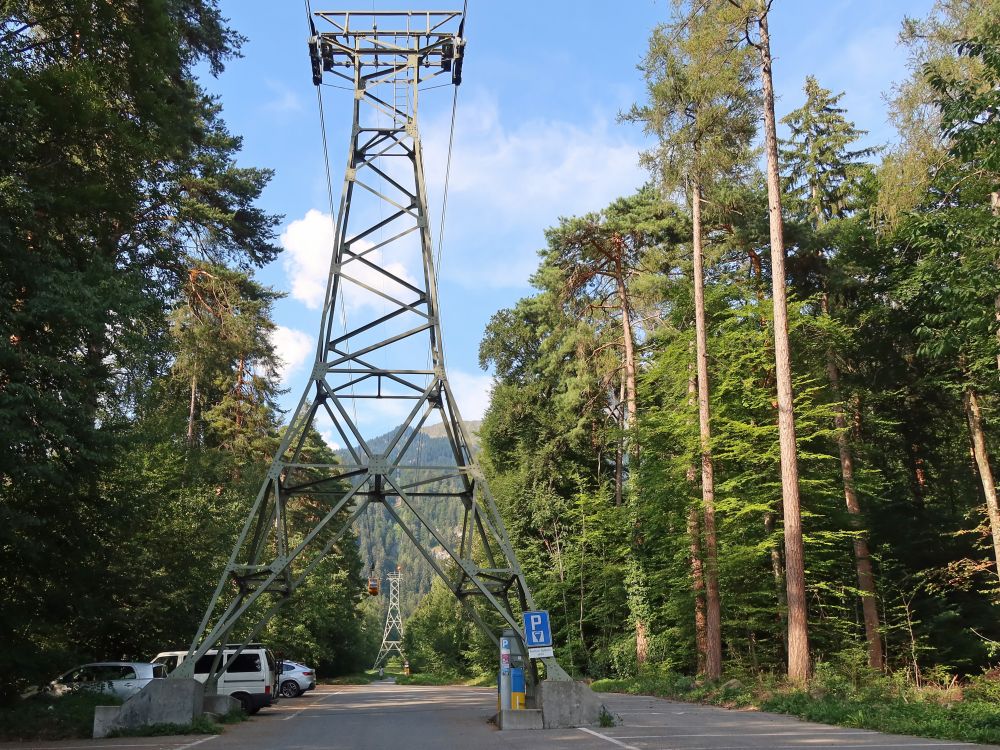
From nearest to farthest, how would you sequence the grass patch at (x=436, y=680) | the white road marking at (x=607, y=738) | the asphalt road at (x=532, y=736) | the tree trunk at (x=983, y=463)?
the white road marking at (x=607, y=738) → the asphalt road at (x=532, y=736) → the tree trunk at (x=983, y=463) → the grass patch at (x=436, y=680)

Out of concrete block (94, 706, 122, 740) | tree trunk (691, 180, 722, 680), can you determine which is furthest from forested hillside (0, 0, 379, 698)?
tree trunk (691, 180, 722, 680)

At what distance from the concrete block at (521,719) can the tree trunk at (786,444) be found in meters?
6.64

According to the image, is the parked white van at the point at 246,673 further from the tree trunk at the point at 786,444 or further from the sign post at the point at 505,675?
the tree trunk at the point at 786,444

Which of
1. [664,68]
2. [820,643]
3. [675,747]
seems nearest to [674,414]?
[820,643]

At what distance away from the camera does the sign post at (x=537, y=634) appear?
1320 cm

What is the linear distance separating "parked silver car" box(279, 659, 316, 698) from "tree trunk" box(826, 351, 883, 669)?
782 inches

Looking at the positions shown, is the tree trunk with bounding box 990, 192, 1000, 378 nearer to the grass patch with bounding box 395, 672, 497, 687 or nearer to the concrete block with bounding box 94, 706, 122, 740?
the concrete block with bounding box 94, 706, 122, 740

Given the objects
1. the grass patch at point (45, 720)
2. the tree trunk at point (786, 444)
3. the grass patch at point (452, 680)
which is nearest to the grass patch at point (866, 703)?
the tree trunk at point (786, 444)

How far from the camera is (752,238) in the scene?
28.2 metres

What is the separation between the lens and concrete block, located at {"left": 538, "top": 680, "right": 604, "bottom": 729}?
13.4 m

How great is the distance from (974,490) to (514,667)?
72.5 ft

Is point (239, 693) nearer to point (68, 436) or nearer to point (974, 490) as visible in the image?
point (68, 436)

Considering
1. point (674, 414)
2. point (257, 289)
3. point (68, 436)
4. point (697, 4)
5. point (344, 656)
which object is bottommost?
point (344, 656)

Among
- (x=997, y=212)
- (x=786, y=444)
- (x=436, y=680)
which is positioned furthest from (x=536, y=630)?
(x=436, y=680)
